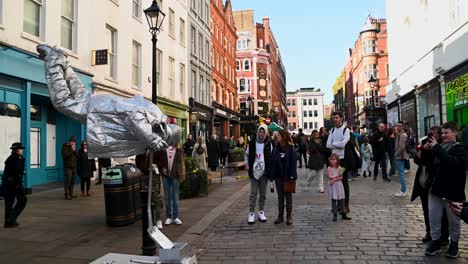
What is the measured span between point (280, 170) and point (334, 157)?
3.97 ft

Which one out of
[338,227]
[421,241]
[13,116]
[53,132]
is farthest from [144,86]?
[421,241]

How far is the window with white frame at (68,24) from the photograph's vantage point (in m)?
13.9

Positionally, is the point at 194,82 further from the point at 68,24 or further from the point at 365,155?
the point at 365,155

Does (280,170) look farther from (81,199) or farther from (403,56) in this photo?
(403,56)

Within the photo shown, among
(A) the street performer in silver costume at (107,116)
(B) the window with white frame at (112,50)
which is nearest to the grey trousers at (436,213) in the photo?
(A) the street performer in silver costume at (107,116)

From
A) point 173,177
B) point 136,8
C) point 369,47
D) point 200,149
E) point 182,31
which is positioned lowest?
point 173,177

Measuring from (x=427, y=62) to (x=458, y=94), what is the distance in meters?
6.22

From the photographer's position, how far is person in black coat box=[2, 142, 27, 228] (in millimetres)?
7305

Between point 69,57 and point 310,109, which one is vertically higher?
point 310,109

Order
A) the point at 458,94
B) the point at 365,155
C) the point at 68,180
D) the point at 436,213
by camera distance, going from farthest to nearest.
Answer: the point at 458,94 < the point at 365,155 < the point at 68,180 < the point at 436,213

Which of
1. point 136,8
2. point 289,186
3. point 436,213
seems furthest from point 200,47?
point 436,213

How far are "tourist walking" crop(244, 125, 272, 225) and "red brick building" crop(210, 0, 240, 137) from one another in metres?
25.3

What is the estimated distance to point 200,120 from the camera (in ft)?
99.0

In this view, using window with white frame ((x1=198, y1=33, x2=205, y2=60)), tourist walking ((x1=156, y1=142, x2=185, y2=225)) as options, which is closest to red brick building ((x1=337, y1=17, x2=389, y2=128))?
window with white frame ((x1=198, y1=33, x2=205, y2=60))
